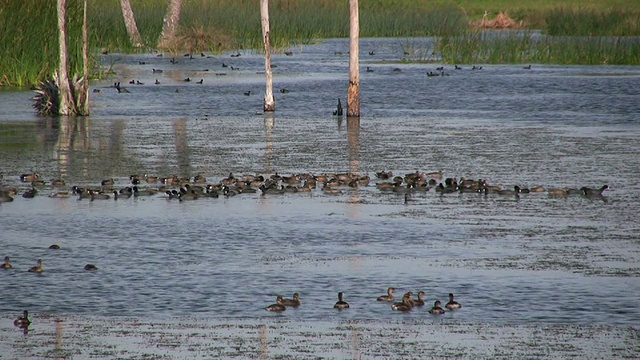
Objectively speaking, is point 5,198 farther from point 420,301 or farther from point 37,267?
point 420,301

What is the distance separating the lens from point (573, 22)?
67000mm

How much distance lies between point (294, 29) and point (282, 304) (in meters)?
66.6

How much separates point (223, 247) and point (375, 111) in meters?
23.0

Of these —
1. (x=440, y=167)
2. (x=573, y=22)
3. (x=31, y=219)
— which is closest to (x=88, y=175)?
(x=31, y=219)

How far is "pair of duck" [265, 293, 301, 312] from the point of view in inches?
518

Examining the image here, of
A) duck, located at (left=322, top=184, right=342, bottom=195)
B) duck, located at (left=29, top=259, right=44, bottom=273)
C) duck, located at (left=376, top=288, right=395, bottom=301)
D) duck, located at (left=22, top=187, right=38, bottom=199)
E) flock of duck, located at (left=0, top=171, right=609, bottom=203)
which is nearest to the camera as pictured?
duck, located at (left=376, top=288, right=395, bottom=301)

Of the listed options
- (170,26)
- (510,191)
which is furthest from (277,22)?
(510,191)

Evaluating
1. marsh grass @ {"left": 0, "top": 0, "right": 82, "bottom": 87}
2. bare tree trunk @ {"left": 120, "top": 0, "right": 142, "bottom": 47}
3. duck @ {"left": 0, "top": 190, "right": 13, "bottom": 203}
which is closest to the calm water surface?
duck @ {"left": 0, "top": 190, "right": 13, "bottom": 203}

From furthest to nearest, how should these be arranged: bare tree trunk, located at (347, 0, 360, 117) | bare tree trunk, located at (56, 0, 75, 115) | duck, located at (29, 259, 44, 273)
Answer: bare tree trunk, located at (56, 0, 75, 115)
bare tree trunk, located at (347, 0, 360, 117)
duck, located at (29, 259, 44, 273)

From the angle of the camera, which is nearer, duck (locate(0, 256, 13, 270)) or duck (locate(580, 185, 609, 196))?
duck (locate(0, 256, 13, 270))

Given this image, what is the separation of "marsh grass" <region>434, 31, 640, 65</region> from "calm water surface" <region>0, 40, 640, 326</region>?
18653mm

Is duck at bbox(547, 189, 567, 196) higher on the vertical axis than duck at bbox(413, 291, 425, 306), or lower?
higher

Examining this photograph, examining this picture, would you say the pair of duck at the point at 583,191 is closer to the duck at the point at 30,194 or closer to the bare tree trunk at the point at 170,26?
the duck at the point at 30,194

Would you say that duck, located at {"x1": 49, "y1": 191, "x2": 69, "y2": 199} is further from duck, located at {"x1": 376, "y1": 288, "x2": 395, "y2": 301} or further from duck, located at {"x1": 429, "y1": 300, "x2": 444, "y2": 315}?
duck, located at {"x1": 429, "y1": 300, "x2": 444, "y2": 315}
